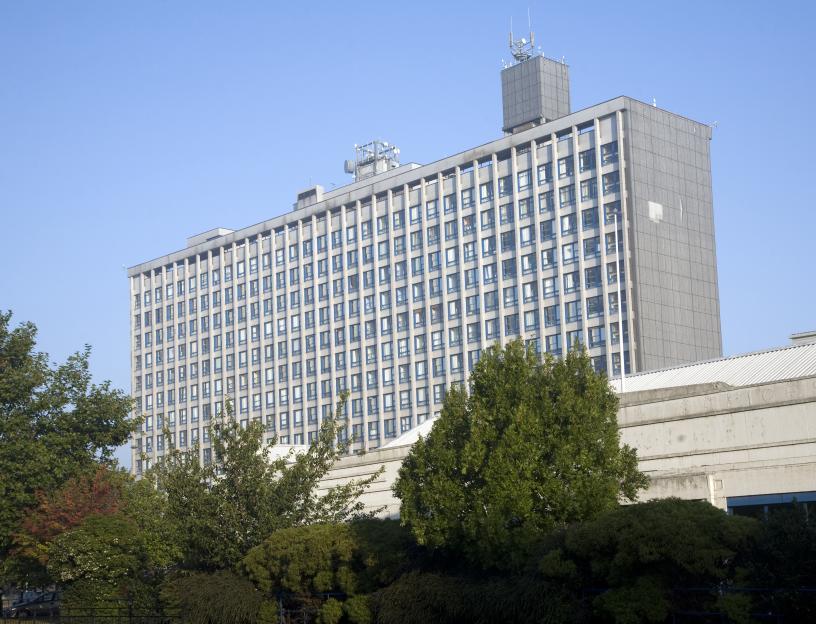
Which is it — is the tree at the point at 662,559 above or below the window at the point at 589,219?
below

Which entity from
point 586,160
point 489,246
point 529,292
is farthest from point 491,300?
point 586,160

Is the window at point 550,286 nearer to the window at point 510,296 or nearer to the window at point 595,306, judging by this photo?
the window at point 510,296

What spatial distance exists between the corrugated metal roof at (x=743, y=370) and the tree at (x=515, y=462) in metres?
10.9

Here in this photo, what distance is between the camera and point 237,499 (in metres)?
36.2

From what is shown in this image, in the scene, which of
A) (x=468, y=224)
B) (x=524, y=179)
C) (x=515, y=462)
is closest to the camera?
(x=515, y=462)

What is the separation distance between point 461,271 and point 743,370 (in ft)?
198

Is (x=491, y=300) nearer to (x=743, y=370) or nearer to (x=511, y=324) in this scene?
(x=511, y=324)

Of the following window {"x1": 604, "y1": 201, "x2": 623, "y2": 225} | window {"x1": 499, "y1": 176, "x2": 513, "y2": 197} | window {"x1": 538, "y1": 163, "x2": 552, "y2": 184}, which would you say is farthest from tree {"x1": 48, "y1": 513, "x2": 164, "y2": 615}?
window {"x1": 499, "y1": 176, "x2": 513, "y2": 197}

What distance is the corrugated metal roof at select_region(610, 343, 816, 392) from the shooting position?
129 ft

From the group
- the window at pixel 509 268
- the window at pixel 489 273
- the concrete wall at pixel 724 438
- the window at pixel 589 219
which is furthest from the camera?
the window at pixel 489 273

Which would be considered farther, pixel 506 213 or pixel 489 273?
pixel 489 273

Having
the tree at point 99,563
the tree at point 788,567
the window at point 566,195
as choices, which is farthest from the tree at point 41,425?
the window at point 566,195

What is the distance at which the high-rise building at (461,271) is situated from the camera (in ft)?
300

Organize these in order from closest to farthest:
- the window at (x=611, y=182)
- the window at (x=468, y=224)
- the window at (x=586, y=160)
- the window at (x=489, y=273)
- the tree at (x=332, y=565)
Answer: the tree at (x=332, y=565) < the window at (x=611, y=182) < the window at (x=586, y=160) < the window at (x=489, y=273) < the window at (x=468, y=224)
